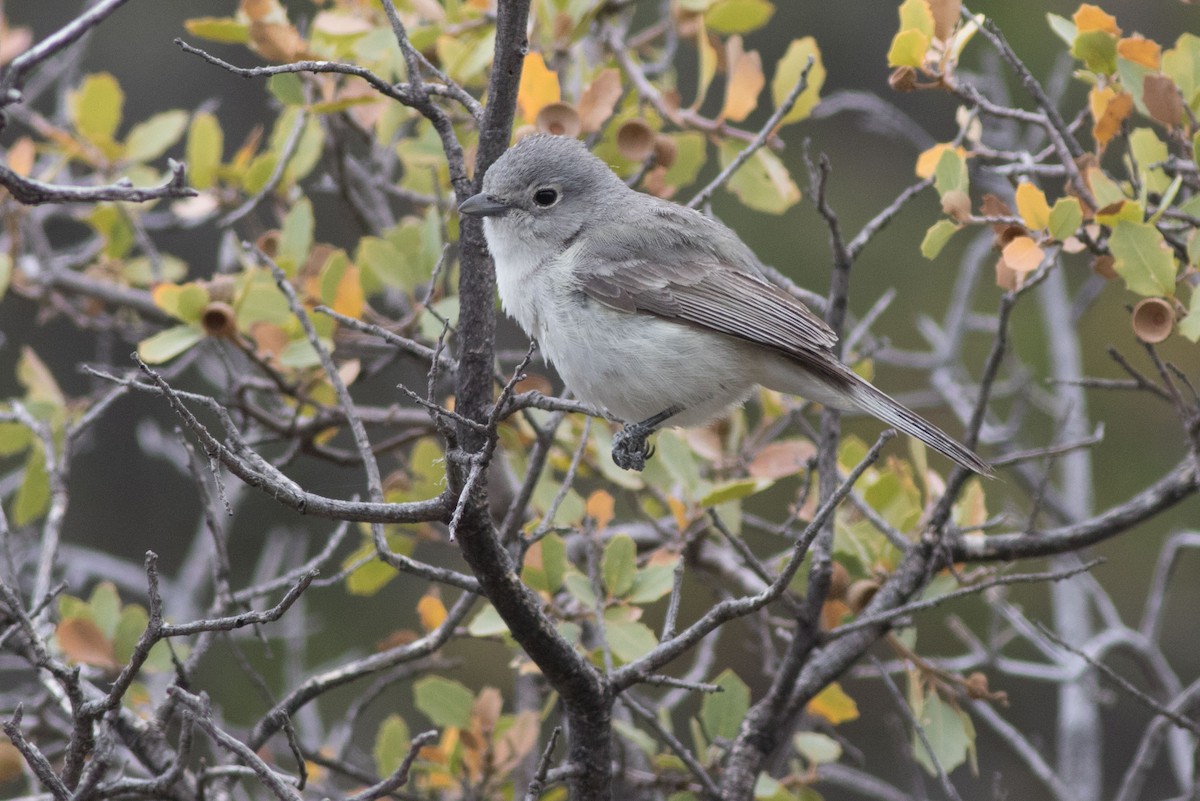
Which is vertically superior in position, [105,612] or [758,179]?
[758,179]

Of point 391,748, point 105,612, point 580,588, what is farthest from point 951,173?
point 105,612

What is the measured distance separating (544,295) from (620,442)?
449 millimetres

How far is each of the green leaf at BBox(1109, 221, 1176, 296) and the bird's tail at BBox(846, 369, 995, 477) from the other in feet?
1.78

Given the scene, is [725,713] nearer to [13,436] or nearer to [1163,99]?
[1163,99]

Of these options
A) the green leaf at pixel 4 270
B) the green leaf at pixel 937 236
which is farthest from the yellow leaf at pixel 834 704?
the green leaf at pixel 4 270

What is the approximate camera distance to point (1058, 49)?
805cm

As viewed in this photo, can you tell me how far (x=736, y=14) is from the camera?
12.3ft

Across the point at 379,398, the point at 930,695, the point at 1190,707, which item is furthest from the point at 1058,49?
the point at 930,695

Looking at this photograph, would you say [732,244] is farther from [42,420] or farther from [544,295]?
[42,420]

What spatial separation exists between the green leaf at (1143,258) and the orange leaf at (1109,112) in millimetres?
336

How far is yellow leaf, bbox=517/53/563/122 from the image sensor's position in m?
3.29

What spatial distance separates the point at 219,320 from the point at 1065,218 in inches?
84.5

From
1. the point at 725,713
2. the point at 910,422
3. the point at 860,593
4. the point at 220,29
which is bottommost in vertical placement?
the point at 725,713

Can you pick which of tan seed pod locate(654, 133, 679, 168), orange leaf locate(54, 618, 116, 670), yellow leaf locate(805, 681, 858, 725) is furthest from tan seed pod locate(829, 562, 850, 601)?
orange leaf locate(54, 618, 116, 670)
